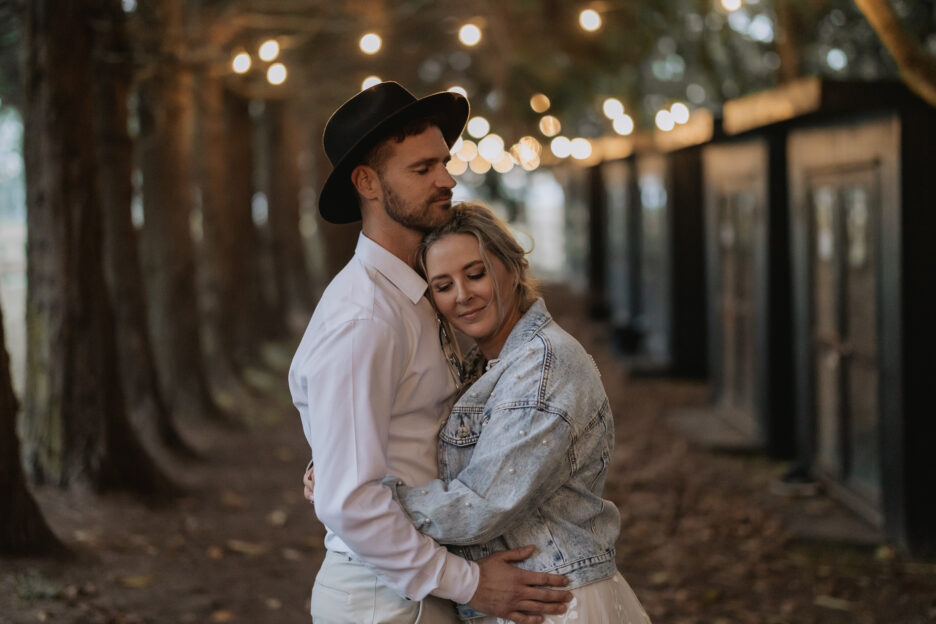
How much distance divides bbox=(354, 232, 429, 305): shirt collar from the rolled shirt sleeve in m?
0.26

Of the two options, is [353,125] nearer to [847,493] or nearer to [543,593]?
[543,593]

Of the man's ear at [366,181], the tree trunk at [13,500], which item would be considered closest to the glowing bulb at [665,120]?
the tree trunk at [13,500]

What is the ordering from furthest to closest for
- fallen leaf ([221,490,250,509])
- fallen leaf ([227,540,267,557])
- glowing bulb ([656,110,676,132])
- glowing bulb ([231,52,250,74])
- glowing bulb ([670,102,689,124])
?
glowing bulb ([656,110,676,132]) → glowing bulb ([670,102,689,124]) → fallen leaf ([221,490,250,509]) → glowing bulb ([231,52,250,74]) → fallen leaf ([227,540,267,557])

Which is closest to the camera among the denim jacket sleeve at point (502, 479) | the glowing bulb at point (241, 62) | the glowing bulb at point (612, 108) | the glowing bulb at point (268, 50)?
the denim jacket sleeve at point (502, 479)

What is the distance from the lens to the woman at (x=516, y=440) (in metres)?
3.10

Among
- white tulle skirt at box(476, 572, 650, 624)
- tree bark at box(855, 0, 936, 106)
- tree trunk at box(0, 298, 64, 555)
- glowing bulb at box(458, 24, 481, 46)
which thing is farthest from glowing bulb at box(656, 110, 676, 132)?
white tulle skirt at box(476, 572, 650, 624)

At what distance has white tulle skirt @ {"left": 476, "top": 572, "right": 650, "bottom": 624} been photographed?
3203 mm

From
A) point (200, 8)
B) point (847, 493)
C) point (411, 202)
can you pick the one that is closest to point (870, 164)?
point (847, 493)

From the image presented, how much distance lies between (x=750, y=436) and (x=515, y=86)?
17.0 metres

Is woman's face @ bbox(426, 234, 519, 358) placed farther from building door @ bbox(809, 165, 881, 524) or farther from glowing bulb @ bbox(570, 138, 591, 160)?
glowing bulb @ bbox(570, 138, 591, 160)

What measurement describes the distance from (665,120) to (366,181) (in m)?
10.8

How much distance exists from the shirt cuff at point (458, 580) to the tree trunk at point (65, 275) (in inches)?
223

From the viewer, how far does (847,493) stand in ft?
30.2

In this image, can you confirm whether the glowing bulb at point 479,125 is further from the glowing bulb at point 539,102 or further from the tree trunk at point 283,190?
the tree trunk at point 283,190
